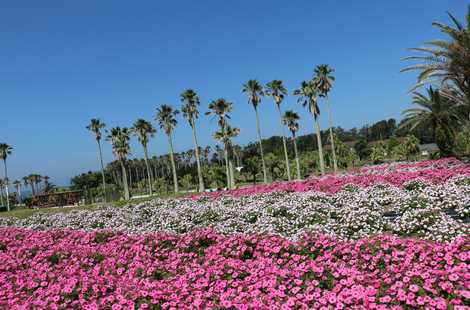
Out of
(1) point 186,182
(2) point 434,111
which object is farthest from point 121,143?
(2) point 434,111

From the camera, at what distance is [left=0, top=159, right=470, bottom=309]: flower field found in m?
5.21

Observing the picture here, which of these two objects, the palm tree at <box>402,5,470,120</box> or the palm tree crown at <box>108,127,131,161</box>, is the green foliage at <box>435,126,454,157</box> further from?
the palm tree crown at <box>108,127,131,161</box>

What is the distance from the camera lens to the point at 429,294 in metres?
4.98

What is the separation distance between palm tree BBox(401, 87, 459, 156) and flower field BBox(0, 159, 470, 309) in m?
23.2

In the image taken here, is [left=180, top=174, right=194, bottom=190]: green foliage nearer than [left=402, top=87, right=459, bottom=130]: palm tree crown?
No

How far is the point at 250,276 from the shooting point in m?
6.51

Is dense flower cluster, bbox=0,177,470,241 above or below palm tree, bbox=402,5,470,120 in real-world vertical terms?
below

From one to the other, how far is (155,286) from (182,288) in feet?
1.63

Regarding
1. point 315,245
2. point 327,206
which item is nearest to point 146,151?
point 327,206

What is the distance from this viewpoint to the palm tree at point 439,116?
1324 inches

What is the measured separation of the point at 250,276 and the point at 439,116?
3505cm

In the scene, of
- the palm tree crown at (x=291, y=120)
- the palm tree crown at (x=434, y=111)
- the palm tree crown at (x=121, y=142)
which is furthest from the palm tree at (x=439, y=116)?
the palm tree crown at (x=121, y=142)

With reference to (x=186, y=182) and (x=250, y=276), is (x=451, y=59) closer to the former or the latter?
(x=250, y=276)

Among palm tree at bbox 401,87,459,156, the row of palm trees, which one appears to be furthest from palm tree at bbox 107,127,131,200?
palm tree at bbox 401,87,459,156
